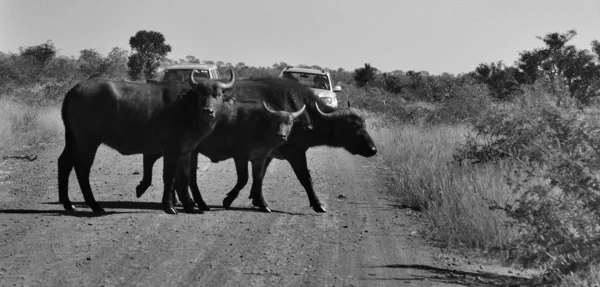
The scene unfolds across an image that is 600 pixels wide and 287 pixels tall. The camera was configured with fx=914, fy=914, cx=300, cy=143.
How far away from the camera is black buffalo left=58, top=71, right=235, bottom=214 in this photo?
11.4 meters

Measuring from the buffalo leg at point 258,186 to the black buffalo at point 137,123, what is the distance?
98 cm

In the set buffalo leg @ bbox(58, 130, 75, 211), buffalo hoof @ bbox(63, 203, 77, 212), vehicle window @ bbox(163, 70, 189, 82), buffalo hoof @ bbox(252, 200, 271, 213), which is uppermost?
vehicle window @ bbox(163, 70, 189, 82)

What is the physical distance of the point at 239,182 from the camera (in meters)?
12.6

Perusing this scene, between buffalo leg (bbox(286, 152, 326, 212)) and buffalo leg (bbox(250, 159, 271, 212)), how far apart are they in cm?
47

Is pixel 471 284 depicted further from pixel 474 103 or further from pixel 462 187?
pixel 474 103

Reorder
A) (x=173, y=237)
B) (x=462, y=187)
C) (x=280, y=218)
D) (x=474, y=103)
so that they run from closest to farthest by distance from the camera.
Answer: (x=173, y=237)
(x=280, y=218)
(x=462, y=187)
(x=474, y=103)

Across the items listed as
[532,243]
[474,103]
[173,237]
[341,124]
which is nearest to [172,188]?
[173,237]

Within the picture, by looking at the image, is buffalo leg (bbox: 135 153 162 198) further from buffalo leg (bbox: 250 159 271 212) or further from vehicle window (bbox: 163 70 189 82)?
vehicle window (bbox: 163 70 189 82)

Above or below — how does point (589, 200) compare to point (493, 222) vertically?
above

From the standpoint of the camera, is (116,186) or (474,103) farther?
(474,103)

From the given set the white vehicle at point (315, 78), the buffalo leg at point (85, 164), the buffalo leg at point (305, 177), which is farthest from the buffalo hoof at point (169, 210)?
the white vehicle at point (315, 78)

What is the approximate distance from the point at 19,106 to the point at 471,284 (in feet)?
63.5

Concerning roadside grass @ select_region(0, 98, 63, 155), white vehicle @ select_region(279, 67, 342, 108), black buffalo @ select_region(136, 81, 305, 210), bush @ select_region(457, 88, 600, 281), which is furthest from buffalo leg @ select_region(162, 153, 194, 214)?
white vehicle @ select_region(279, 67, 342, 108)

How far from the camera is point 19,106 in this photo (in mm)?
25109
